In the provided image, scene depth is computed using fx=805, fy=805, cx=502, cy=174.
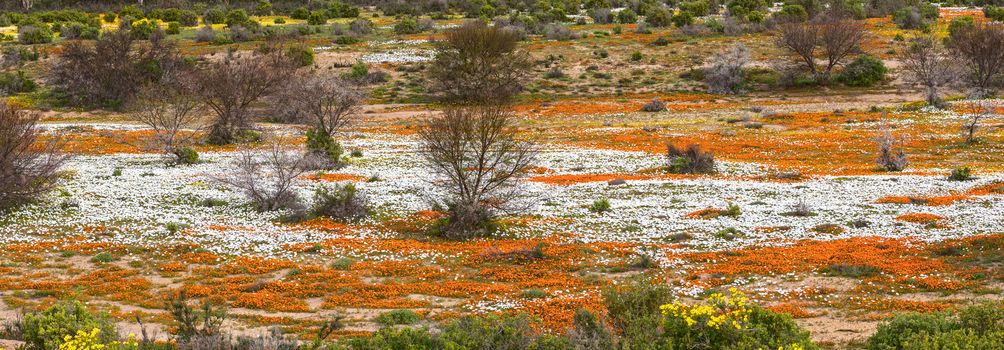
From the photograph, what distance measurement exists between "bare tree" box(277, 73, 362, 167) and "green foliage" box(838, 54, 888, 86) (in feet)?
152

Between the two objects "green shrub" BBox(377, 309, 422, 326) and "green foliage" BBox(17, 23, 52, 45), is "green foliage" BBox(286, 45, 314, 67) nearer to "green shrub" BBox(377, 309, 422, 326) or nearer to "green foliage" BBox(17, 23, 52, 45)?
"green foliage" BBox(17, 23, 52, 45)

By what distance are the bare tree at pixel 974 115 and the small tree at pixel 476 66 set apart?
3414cm

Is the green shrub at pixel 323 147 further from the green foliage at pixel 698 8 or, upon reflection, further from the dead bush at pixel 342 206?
the green foliage at pixel 698 8

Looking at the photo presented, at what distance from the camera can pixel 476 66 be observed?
231 feet

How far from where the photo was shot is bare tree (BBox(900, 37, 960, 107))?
61594 millimetres

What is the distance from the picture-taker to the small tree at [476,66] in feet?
228

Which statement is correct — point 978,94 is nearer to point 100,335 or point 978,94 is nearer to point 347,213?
point 347,213

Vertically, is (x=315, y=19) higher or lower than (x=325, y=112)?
higher

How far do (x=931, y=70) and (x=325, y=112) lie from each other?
4695 cm

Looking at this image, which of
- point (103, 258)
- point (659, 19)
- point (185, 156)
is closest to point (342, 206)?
point (103, 258)

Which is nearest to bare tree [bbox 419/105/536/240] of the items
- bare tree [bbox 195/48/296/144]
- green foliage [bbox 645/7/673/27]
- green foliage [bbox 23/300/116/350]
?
green foliage [bbox 23/300/116/350]

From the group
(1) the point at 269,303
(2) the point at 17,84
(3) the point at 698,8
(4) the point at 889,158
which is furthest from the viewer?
(3) the point at 698,8

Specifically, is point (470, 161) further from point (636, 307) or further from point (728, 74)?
point (728, 74)

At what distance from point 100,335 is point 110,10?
11698 cm
